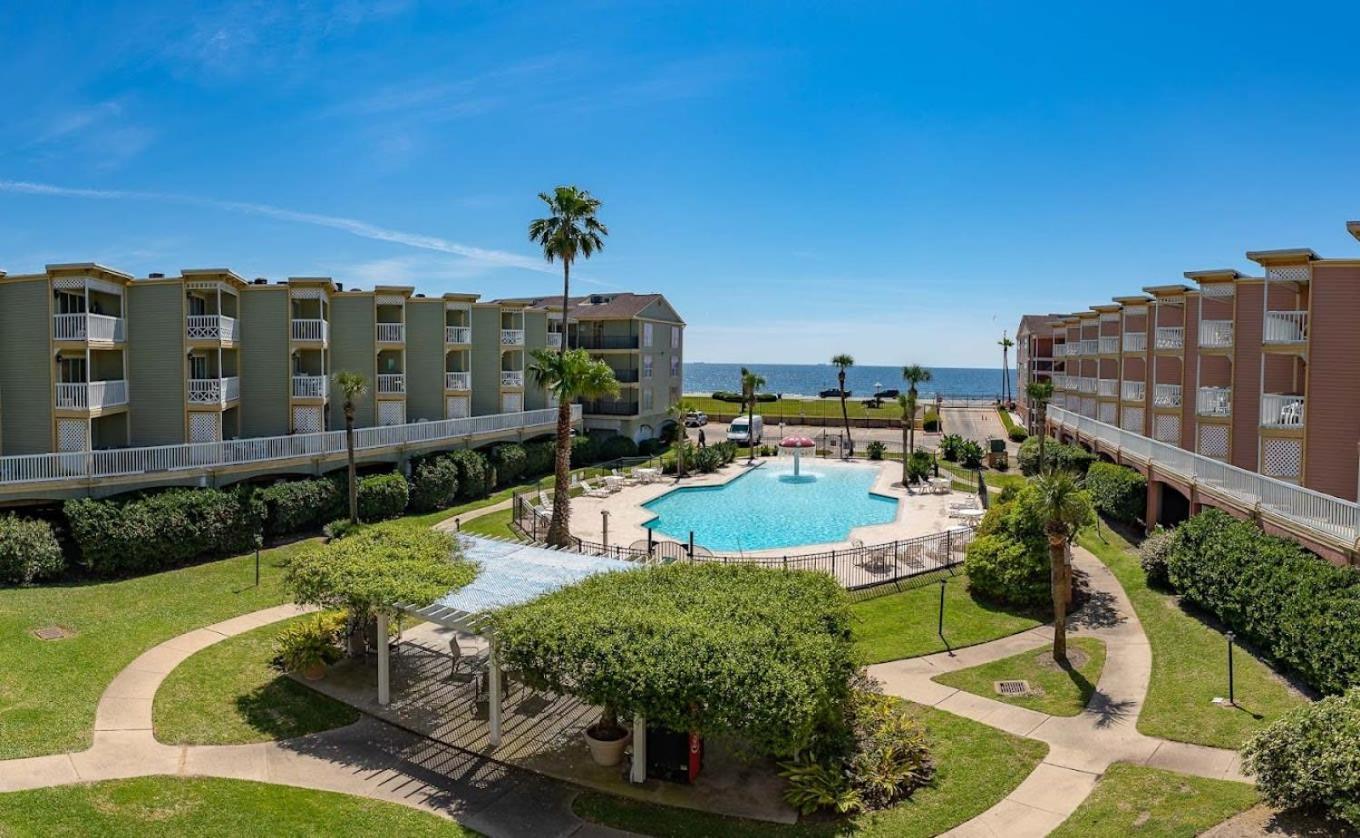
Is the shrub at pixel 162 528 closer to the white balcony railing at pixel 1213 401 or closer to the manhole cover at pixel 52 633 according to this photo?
the manhole cover at pixel 52 633

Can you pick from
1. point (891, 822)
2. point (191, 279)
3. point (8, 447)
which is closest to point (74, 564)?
point (8, 447)

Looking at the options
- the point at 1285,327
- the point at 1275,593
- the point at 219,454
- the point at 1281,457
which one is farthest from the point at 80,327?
the point at 1285,327

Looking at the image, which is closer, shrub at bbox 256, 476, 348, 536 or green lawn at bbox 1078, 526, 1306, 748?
green lawn at bbox 1078, 526, 1306, 748

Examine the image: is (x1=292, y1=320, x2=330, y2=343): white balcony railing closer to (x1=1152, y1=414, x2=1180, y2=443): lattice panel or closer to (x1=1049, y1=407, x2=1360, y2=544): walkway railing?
(x1=1049, y1=407, x2=1360, y2=544): walkway railing

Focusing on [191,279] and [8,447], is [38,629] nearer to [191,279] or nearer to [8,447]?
[8,447]

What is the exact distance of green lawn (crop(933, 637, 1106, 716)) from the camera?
1842 cm

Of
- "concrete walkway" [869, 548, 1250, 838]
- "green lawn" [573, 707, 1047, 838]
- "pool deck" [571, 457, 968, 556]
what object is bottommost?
"green lawn" [573, 707, 1047, 838]

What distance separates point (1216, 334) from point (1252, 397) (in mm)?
2912

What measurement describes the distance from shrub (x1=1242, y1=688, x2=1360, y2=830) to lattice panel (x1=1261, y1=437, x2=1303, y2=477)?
13.2m

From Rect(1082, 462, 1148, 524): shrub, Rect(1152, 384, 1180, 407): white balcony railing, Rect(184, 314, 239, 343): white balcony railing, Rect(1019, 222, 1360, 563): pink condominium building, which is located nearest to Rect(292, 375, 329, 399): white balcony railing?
Rect(184, 314, 239, 343): white balcony railing

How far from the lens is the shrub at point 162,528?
26.1m

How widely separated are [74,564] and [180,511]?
3.66m

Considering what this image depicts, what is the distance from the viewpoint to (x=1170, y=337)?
35.1m

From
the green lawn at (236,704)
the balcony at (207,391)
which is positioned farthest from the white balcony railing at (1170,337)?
the balcony at (207,391)
